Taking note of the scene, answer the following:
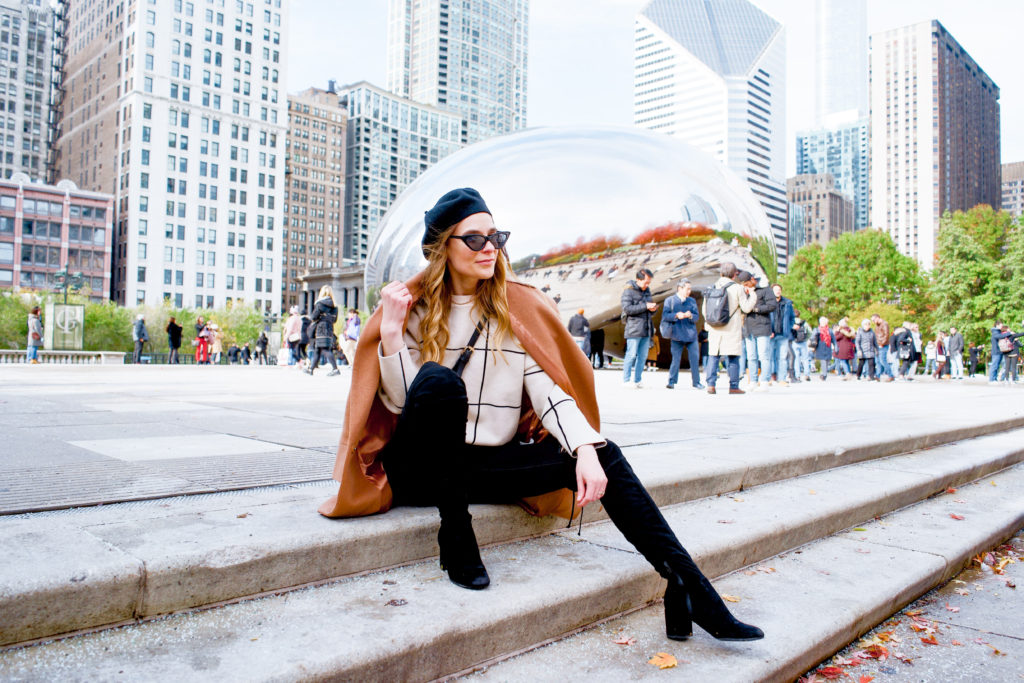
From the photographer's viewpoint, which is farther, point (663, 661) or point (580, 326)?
point (580, 326)

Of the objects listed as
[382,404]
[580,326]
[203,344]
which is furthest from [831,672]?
[203,344]

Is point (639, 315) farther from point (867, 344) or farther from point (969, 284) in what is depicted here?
point (969, 284)

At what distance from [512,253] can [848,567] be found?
7.27 m

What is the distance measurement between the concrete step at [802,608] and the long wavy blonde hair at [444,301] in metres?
0.94

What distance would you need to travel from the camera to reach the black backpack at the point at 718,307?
917 cm

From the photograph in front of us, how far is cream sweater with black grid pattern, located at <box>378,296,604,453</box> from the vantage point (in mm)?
2238

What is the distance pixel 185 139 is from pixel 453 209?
95.7 meters

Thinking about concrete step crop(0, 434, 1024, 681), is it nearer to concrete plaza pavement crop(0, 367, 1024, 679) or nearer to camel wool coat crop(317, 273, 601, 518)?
concrete plaza pavement crop(0, 367, 1024, 679)

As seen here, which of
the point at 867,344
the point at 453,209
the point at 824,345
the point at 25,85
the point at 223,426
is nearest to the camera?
the point at 453,209

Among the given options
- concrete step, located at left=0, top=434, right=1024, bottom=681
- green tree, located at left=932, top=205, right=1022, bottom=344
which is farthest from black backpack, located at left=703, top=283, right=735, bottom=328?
green tree, located at left=932, top=205, right=1022, bottom=344

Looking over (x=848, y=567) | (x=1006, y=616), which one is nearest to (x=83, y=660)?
(x=848, y=567)

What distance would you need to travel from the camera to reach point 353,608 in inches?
72.8

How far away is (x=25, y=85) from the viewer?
10381 centimetres

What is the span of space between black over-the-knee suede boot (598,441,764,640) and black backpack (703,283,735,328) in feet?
24.4
